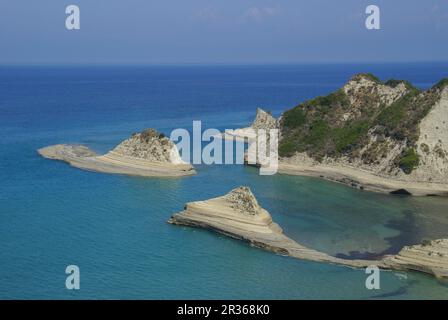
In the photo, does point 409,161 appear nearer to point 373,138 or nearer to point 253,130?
point 373,138

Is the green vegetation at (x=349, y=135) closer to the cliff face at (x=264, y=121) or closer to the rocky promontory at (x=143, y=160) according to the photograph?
the cliff face at (x=264, y=121)

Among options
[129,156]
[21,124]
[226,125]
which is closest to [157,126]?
[226,125]

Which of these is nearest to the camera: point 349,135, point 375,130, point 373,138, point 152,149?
point 152,149

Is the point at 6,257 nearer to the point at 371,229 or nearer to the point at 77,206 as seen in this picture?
the point at 77,206

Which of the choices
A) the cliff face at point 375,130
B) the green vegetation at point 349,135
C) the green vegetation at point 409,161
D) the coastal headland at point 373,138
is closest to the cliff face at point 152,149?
the coastal headland at point 373,138

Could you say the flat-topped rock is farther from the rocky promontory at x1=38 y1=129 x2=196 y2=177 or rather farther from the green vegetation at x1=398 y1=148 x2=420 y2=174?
the green vegetation at x1=398 y1=148 x2=420 y2=174

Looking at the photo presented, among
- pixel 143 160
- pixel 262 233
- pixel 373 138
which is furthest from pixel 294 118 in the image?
pixel 262 233
